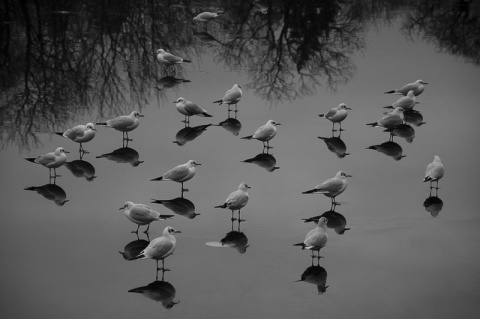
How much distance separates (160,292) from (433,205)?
16.6 feet

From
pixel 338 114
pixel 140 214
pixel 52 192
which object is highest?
pixel 338 114

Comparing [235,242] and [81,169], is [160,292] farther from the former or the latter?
[81,169]

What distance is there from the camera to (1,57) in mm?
20484

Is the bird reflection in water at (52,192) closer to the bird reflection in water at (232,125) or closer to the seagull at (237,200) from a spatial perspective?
the seagull at (237,200)

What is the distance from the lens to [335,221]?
11.5 metres

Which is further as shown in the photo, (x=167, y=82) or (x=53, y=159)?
(x=167, y=82)

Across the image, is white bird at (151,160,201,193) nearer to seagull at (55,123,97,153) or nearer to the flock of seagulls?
the flock of seagulls

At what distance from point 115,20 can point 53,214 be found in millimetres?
13075

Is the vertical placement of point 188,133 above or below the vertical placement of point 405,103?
below

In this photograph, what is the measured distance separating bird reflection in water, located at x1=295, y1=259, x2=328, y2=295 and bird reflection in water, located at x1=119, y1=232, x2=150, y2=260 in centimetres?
230

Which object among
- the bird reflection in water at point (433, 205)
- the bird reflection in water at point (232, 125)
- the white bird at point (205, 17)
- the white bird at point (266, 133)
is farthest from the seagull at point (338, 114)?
the white bird at point (205, 17)

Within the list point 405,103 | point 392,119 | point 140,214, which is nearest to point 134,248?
point 140,214

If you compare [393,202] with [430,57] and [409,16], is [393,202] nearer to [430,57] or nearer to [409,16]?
[430,57]

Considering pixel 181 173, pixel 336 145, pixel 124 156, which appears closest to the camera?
pixel 181 173
